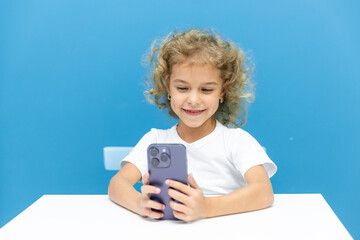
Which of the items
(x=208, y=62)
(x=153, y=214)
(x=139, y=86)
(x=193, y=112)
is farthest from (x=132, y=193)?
(x=139, y=86)

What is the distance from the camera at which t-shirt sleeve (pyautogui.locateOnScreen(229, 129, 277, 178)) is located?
2.91 ft

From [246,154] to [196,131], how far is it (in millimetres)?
167

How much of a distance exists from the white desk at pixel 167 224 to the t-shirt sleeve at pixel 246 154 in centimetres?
13

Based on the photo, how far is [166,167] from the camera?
661mm

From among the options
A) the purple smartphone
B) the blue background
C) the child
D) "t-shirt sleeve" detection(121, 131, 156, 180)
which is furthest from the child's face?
the blue background

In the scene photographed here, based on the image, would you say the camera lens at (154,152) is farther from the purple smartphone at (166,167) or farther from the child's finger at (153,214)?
the child's finger at (153,214)

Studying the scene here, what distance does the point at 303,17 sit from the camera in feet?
4.29

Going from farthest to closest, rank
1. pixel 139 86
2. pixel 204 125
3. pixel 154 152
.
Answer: pixel 139 86 → pixel 204 125 → pixel 154 152

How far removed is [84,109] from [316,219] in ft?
3.12

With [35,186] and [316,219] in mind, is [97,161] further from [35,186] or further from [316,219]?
[316,219]

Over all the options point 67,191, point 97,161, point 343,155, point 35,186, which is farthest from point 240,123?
point 35,186

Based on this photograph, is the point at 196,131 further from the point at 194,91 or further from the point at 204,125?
the point at 194,91

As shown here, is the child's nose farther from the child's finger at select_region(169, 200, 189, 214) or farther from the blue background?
the blue background

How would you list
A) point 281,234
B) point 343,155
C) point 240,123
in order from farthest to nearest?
point 343,155
point 240,123
point 281,234
